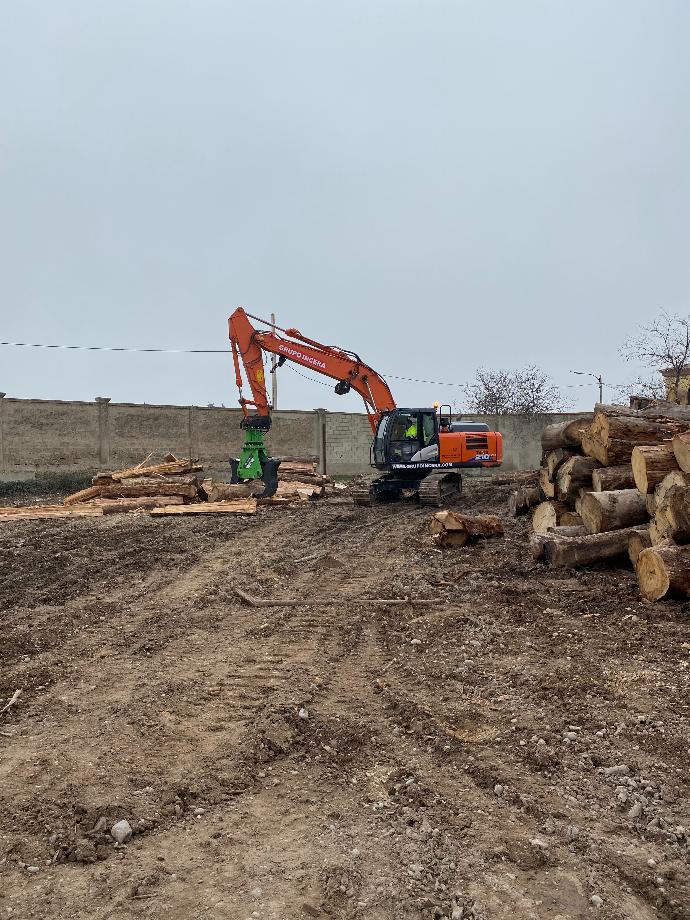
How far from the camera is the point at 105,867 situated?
2.67m

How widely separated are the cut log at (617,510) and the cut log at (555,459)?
5.27 feet

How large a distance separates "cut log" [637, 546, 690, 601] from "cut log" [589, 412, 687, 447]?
7.89ft

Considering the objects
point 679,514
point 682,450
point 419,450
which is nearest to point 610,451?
point 682,450

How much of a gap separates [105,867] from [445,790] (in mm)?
1553

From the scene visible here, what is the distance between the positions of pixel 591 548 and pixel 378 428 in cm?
864

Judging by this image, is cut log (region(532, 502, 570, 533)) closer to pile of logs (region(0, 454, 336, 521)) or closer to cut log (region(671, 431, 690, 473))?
cut log (region(671, 431, 690, 473))

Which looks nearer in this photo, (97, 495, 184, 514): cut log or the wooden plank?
the wooden plank

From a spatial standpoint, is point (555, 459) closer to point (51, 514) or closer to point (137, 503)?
point (137, 503)

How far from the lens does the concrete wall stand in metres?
21.1

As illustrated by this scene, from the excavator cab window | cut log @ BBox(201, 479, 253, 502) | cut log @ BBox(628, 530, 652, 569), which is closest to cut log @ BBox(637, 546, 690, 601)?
cut log @ BBox(628, 530, 652, 569)

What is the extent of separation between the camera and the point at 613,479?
8.22 meters

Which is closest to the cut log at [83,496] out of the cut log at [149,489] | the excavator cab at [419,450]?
the cut log at [149,489]

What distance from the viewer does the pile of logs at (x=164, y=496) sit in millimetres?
13344

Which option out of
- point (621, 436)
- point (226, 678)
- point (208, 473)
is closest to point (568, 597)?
point (621, 436)
